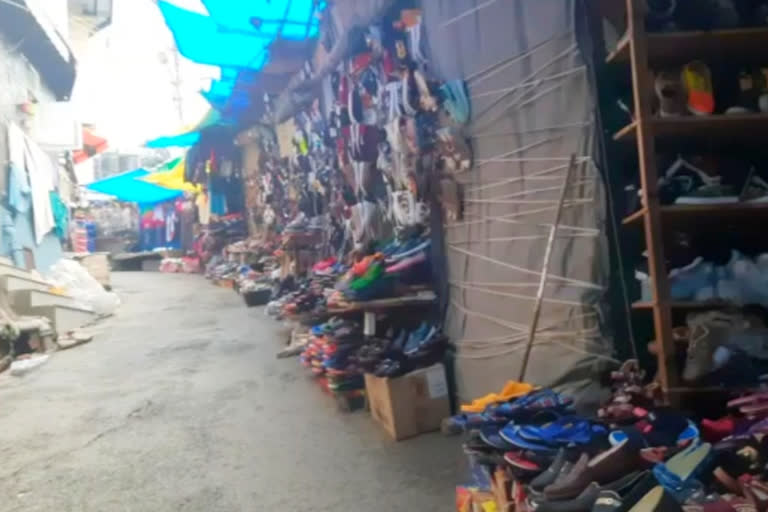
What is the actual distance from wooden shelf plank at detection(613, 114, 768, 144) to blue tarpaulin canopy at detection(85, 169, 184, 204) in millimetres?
14897

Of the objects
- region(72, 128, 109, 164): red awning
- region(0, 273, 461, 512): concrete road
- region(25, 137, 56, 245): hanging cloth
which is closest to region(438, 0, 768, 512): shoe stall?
region(0, 273, 461, 512): concrete road

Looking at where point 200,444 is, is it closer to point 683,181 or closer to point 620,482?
point 620,482

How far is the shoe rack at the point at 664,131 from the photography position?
2.53m

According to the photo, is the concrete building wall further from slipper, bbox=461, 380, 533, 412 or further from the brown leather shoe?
the brown leather shoe

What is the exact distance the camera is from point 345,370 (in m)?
4.12

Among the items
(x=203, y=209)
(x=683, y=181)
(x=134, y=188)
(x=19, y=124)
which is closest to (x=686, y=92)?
(x=683, y=181)

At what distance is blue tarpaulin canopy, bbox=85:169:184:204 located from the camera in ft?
52.6

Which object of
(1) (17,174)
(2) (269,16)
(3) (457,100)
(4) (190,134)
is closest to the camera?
(3) (457,100)

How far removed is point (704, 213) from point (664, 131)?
383mm

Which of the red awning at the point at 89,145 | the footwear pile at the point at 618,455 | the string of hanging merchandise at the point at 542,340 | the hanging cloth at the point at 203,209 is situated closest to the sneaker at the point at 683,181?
the string of hanging merchandise at the point at 542,340

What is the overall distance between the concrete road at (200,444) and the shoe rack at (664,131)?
1147mm

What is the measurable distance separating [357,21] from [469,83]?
1.61 meters

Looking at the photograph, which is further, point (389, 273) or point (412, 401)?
point (389, 273)

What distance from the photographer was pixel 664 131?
2721 millimetres
